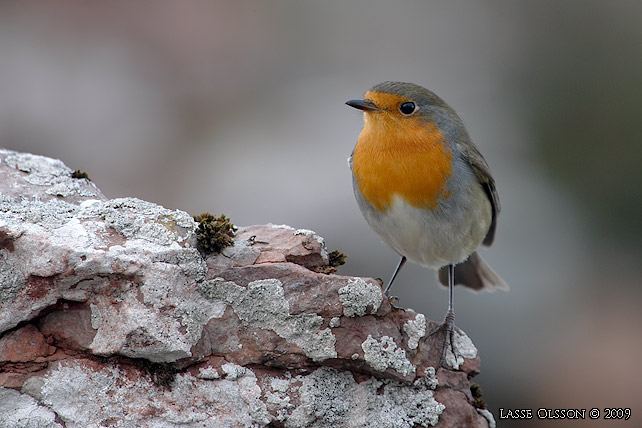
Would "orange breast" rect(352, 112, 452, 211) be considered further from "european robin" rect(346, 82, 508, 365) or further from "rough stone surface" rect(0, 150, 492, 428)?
"rough stone surface" rect(0, 150, 492, 428)

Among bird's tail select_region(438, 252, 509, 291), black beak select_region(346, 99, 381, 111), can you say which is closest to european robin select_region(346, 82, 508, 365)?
black beak select_region(346, 99, 381, 111)

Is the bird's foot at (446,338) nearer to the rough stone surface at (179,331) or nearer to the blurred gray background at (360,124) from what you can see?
the rough stone surface at (179,331)

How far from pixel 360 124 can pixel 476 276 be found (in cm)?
381

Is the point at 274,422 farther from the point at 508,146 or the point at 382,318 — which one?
the point at 508,146

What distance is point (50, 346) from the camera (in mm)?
3592

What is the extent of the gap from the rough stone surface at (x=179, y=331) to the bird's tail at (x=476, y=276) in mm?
2270

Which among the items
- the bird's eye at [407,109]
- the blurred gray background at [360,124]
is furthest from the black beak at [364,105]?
the blurred gray background at [360,124]

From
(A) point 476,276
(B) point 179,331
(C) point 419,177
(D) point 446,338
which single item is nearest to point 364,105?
(C) point 419,177

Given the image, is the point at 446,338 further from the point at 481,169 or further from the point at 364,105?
the point at 364,105

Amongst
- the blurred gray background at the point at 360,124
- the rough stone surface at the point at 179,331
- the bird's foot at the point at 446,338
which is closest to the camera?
the rough stone surface at the point at 179,331

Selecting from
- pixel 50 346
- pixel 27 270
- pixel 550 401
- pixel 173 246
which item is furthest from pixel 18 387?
pixel 550 401

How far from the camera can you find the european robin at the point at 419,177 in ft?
17.6

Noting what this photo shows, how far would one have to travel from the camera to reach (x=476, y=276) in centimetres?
667

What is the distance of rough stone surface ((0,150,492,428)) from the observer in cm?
349
